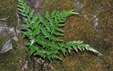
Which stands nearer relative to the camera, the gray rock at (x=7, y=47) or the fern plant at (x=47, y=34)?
the fern plant at (x=47, y=34)

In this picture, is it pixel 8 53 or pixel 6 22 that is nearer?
pixel 8 53

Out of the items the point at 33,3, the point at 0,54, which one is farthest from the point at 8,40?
the point at 33,3

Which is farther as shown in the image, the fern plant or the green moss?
the green moss

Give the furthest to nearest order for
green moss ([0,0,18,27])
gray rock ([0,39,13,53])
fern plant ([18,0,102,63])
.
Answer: green moss ([0,0,18,27]) < gray rock ([0,39,13,53]) < fern plant ([18,0,102,63])

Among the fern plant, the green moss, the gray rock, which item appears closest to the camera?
the fern plant

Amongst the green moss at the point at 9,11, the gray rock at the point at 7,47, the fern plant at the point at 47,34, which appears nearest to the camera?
the fern plant at the point at 47,34

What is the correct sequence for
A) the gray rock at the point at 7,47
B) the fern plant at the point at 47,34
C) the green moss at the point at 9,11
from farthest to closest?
the green moss at the point at 9,11
the gray rock at the point at 7,47
the fern plant at the point at 47,34

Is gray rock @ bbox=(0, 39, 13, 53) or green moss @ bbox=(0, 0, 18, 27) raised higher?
green moss @ bbox=(0, 0, 18, 27)

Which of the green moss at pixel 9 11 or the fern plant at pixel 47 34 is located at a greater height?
the green moss at pixel 9 11

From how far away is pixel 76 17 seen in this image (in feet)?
9.65

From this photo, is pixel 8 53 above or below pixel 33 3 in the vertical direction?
below

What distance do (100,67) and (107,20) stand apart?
1310 mm

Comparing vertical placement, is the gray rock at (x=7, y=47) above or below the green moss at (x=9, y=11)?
below

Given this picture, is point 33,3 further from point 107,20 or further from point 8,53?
point 107,20
